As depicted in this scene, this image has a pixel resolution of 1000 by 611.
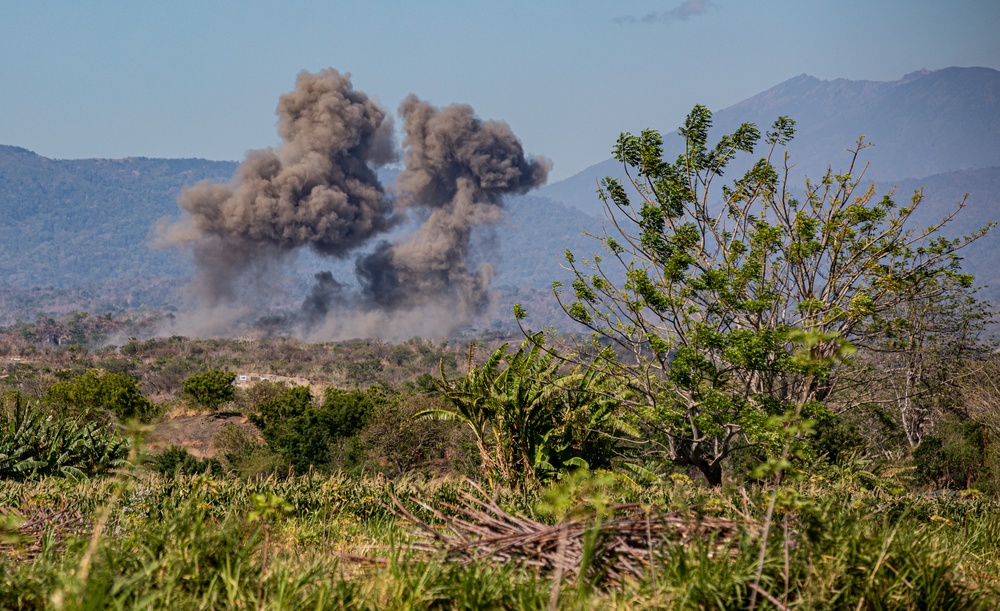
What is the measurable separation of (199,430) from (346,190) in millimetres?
50988

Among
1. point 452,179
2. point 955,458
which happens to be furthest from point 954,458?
point 452,179

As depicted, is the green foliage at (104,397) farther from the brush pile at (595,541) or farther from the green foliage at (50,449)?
the brush pile at (595,541)

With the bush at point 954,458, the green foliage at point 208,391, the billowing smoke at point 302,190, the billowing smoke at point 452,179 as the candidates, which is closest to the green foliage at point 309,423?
the green foliage at point 208,391

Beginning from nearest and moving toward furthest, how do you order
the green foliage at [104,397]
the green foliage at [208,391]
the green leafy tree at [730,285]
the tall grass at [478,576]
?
the tall grass at [478,576] < the green leafy tree at [730,285] < the green foliage at [104,397] < the green foliage at [208,391]

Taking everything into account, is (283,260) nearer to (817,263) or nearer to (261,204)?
(261,204)

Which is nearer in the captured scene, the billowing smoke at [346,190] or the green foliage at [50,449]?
the green foliage at [50,449]

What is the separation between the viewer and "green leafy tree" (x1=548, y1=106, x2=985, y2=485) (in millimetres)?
11789

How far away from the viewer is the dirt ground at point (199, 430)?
29938 mm

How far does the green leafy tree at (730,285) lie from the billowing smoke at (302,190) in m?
63.3

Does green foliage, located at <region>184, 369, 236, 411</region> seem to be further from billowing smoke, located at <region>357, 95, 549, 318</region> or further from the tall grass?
billowing smoke, located at <region>357, 95, 549, 318</region>

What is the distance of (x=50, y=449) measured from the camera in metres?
8.81

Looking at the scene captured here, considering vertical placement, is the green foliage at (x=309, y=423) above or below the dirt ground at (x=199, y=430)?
above

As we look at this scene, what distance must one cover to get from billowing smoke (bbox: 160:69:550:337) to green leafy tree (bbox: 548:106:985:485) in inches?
2492

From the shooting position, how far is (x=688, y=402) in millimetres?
12062
